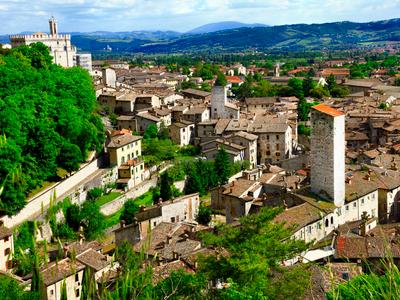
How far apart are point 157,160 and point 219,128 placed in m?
6.28

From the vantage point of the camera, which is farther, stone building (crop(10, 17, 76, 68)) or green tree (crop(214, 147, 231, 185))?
stone building (crop(10, 17, 76, 68))

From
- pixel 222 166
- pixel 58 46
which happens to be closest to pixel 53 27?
pixel 58 46

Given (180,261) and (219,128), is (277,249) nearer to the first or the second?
(180,261)

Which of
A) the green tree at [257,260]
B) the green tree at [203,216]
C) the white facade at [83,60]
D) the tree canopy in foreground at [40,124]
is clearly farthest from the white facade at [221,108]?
the white facade at [83,60]

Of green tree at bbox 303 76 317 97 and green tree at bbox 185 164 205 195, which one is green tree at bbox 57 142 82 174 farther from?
green tree at bbox 303 76 317 97

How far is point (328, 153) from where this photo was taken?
71.5 feet

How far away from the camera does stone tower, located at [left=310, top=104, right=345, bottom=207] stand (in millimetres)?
21625

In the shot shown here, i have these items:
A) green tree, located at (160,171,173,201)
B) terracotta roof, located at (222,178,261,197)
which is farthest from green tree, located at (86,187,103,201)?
terracotta roof, located at (222,178,261,197)

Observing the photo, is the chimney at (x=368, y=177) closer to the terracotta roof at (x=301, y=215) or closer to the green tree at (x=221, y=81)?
the terracotta roof at (x=301, y=215)

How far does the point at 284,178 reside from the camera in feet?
85.2

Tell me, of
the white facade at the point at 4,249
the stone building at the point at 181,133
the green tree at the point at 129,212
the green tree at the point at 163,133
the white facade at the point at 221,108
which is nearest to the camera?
the white facade at the point at 4,249

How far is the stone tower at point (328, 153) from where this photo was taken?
21.6m

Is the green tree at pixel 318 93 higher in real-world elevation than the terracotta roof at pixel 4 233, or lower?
higher

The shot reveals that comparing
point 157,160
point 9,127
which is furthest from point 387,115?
point 9,127
